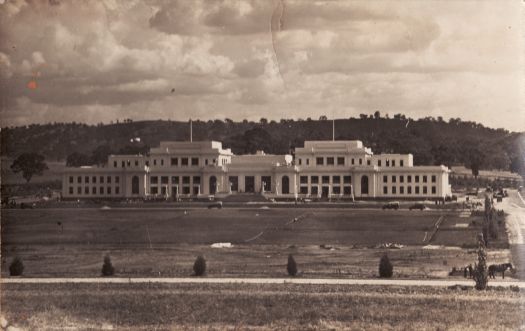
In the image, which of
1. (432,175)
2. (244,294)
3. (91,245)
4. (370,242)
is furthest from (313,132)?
(244,294)

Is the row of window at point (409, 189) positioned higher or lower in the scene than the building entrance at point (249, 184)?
lower

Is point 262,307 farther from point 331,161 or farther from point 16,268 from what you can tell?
point 331,161

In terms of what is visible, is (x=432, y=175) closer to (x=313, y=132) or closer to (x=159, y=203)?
(x=313, y=132)

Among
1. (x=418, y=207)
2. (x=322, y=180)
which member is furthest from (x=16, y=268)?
(x=322, y=180)

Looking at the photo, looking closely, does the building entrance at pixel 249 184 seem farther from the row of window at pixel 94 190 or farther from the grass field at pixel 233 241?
the row of window at pixel 94 190

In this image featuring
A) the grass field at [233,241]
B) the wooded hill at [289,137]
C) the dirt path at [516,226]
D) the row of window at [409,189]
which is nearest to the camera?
the dirt path at [516,226]

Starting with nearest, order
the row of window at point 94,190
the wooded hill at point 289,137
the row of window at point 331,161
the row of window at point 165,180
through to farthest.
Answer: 1. the wooded hill at point 289,137
2. the row of window at point 94,190
3. the row of window at point 165,180
4. the row of window at point 331,161

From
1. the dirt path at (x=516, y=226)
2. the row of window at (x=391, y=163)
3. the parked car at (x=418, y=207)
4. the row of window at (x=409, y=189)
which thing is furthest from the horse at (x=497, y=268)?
the row of window at (x=391, y=163)
